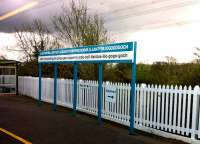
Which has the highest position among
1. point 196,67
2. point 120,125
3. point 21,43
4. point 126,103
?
point 21,43

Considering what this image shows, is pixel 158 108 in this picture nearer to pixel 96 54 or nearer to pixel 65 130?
pixel 65 130

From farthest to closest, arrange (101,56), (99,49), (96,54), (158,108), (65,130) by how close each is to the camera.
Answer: (96,54)
(99,49)
(101,56)
(65,130)
(158,108)

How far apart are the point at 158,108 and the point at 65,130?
299 centimetres

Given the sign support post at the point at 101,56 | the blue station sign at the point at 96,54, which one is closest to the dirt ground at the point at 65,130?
the sign support post at the point at 101,56

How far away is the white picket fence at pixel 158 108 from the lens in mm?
8398

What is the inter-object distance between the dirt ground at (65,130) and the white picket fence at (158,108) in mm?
319

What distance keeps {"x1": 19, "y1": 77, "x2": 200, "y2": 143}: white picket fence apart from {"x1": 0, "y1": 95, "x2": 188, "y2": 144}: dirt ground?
32 cm

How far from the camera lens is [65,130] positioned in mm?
9930

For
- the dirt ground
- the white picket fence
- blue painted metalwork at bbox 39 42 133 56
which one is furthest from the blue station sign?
the dirt ground

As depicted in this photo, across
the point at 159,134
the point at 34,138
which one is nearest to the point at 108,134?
the point at 159,134

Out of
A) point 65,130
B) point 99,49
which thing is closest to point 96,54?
point 99,49

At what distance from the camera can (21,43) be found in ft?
116

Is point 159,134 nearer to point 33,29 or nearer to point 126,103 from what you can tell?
point 126,103

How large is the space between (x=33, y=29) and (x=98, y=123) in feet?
84.7
